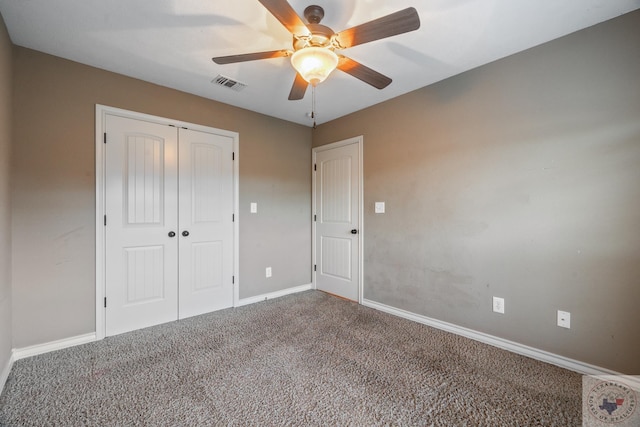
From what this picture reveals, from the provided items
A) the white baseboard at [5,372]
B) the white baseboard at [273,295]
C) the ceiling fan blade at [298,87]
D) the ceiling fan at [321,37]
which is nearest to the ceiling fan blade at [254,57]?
the ceiling fan at [321,37]

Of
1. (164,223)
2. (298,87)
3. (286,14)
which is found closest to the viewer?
(286,14)

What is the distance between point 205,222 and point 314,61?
2.13m

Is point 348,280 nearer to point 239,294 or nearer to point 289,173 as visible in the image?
point 239,294

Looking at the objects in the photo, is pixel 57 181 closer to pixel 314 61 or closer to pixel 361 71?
pixel 314 61

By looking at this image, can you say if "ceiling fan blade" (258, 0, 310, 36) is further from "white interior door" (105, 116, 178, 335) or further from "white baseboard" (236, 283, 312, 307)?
"white baseboard" (236, 283, 312, 307)

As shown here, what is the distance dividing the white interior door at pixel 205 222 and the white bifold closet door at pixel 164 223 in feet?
0.03

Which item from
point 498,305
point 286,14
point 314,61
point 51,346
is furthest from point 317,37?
point 51,346

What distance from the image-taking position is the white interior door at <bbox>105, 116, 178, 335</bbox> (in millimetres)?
2479

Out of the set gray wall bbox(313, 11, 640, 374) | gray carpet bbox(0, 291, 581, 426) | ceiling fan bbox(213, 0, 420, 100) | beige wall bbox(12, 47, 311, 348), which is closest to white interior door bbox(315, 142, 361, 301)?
gray wall bbox(313, 11, 640, 374)

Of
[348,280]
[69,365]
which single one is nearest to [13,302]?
[69,365]

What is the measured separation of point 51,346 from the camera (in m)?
2.19

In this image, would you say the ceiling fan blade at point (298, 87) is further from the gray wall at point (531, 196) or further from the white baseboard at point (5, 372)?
the white baseboard at point (5, 372)

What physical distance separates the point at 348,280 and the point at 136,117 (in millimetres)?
2930

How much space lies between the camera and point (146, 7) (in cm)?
171
